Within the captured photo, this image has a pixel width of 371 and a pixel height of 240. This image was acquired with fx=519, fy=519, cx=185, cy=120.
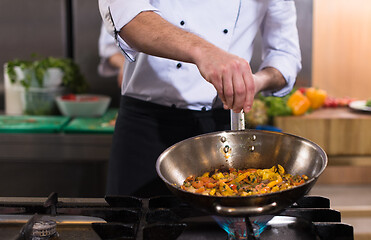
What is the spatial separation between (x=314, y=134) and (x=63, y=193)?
4.71ft

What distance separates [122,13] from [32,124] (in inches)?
66.5

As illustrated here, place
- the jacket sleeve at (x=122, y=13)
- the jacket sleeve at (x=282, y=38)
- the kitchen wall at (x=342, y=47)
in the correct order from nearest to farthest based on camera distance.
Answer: the jacket sleeve at (x=122, y=13)
the jacket sleeve at (x=282, y=38)
the kitchen wall at (x=342, y=47)

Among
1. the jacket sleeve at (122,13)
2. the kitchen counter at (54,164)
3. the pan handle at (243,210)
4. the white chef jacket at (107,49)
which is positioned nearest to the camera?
the pan handle at (243,210)

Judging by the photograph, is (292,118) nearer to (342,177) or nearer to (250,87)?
(342,177)

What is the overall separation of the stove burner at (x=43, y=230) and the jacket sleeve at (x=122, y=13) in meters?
0.48

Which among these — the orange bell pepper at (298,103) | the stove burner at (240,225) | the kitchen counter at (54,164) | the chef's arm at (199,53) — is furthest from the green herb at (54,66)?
the stove burner at (240,225)

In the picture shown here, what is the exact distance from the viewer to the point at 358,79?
11.9ft

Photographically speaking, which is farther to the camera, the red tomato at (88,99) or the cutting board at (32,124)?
the red tomato at (88,99)

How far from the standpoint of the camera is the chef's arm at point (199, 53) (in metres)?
1.04

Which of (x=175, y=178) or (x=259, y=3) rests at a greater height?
(x=259, y=3)

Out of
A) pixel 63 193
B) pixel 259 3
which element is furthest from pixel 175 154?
pixel 63 193

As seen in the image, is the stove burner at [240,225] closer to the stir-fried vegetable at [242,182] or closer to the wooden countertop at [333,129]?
the stir-fried vegetable at [242,182]

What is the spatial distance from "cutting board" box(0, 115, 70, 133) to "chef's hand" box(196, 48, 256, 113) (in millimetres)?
1801

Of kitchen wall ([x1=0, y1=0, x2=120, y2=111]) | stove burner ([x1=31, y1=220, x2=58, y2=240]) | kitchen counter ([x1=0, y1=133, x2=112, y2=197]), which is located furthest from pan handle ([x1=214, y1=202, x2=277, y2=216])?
kitchen wall ([x1=0, y1=0, x2=120, y2=111])
